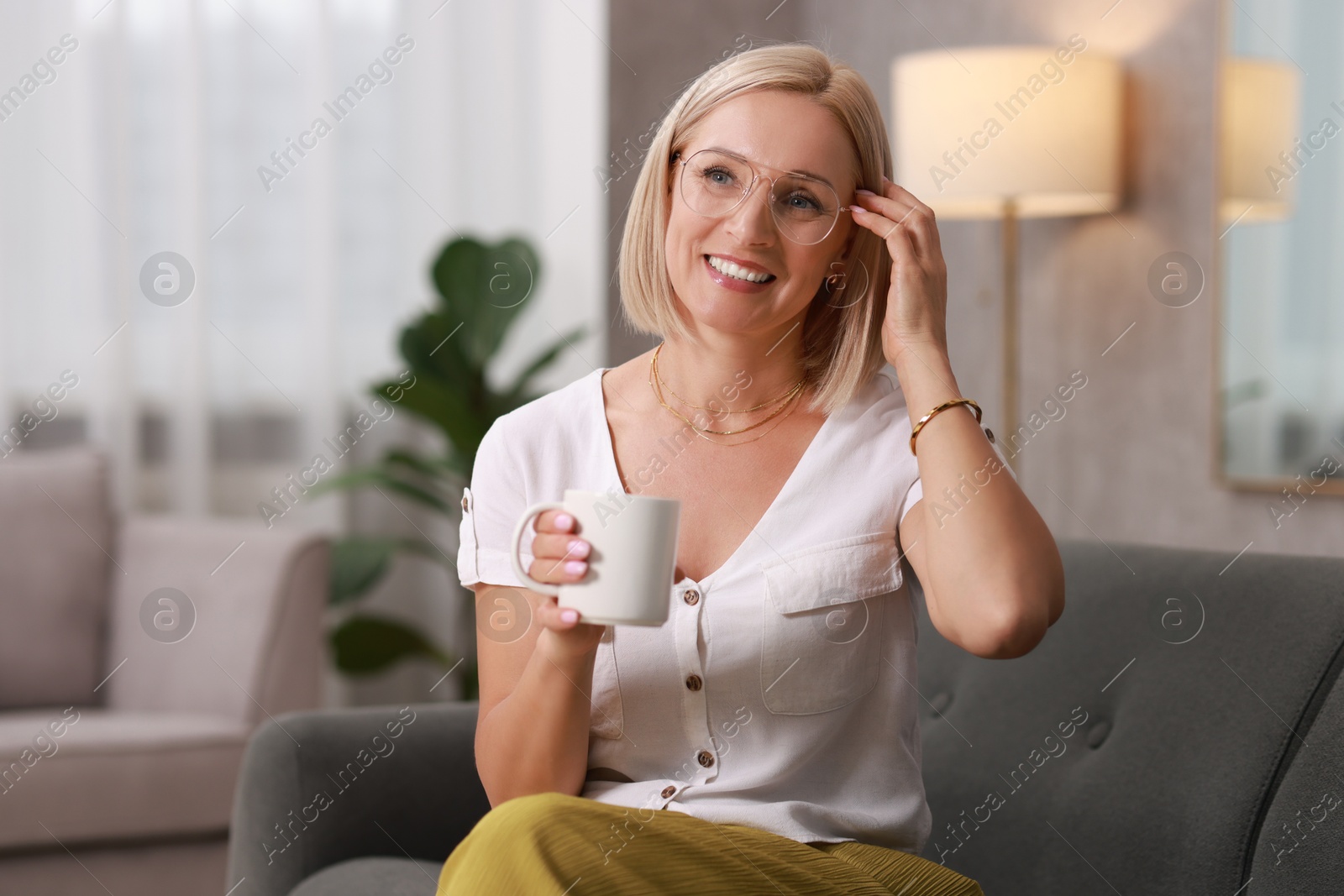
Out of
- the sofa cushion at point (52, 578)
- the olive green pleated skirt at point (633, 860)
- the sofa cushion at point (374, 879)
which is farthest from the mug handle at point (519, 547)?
the sofa cushion at point (52, 578)

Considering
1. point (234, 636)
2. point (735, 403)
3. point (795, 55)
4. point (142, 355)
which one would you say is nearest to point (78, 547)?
point (234, 636)

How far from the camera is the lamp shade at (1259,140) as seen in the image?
6.90 feet

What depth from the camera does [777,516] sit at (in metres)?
1.12

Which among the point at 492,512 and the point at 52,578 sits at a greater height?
the point at 492,512

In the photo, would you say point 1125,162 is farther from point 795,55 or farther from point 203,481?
point 203,481

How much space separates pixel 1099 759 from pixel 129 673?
6.17 ft

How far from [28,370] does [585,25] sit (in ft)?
5.29

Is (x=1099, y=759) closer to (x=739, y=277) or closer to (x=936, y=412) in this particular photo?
(x=936, y=412)

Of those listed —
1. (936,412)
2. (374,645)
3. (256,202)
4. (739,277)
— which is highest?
(256,202)

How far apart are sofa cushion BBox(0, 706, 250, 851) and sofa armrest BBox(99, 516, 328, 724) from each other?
0.10 meters

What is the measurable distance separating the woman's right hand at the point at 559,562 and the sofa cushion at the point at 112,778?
140 centimetres

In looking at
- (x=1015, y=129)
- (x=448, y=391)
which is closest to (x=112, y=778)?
(x=448, y=391)

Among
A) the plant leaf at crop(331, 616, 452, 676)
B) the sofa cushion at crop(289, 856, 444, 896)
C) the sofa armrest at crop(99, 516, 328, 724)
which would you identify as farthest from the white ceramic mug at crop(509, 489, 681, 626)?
the plant leaf at crop(331, 616, 452, 676)

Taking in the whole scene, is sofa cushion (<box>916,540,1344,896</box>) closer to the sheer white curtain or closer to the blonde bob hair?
the blonde bob hair
